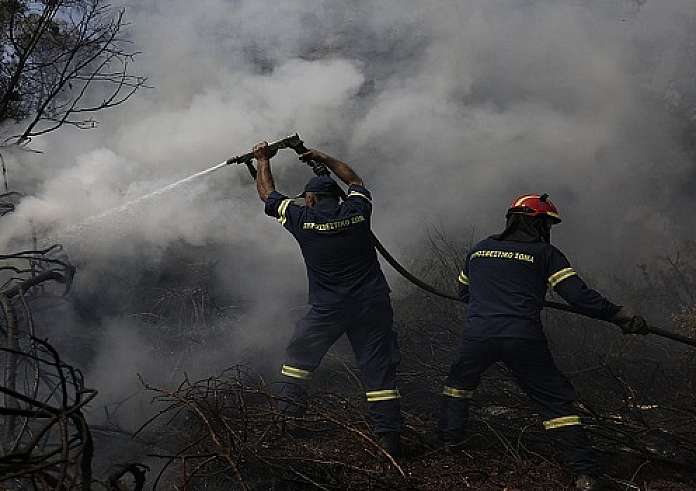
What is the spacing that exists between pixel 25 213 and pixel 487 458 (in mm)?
4785

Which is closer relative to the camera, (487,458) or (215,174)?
(487,458)

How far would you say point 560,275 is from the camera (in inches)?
148

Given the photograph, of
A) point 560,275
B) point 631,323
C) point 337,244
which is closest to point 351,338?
point 337,244

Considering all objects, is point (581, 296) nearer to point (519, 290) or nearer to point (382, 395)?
point (519, 290)

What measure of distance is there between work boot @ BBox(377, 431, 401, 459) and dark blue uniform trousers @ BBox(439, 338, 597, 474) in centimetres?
31

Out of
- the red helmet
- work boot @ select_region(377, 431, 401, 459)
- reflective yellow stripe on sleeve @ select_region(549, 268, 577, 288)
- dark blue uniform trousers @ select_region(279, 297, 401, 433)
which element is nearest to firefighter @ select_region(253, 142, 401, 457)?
dark blue uniform trousers @ select_region(279, 297, 401, 433)

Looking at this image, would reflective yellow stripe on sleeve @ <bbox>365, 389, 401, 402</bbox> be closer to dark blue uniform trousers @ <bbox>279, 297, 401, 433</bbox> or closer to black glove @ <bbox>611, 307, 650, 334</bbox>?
dark blue uniform trousers @ <bbox>279, 297, 401, 433</bbox>

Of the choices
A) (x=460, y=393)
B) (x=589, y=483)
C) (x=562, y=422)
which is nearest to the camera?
(x=589, y=483)

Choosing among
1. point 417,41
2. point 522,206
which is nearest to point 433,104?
point 417,41

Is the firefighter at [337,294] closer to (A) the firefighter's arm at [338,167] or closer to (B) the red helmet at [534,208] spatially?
(A) the firefighter's arm at [338,167]

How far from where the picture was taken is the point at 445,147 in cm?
838

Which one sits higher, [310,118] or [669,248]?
[310,118]

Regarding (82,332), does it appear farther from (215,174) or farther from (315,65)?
(315,65)

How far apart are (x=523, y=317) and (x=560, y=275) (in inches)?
13.3
